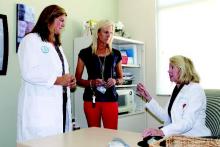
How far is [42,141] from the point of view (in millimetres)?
1511

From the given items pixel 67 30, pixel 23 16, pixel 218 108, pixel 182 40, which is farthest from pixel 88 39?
pixel 218 108

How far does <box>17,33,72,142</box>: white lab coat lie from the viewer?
2.01m

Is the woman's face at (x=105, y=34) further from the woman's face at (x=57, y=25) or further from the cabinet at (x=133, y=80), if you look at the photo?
the woman's face at (x=57, y=25)

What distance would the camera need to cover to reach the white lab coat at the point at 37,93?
6.59 feet

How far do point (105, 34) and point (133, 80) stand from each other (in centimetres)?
140

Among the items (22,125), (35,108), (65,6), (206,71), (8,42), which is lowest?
(22,125)

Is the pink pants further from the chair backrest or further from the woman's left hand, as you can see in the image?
the chair backrest

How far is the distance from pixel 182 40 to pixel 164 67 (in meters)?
0.45

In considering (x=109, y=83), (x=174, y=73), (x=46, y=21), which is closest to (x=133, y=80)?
(x=109, y=83)

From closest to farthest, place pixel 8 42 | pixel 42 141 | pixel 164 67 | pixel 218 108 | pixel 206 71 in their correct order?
pixel 42 141, pixel 218 108, pixel 8 42, pixel 206 71, pixel 164 67

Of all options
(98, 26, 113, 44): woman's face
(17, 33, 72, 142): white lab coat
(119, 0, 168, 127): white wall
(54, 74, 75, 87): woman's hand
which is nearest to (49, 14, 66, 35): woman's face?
(17, 33, 72, 142): white lab coat

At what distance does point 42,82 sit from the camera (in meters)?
2.02

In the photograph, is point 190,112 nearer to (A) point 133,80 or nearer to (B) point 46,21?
(B) point 46,21

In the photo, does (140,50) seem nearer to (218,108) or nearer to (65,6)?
(65,6)
